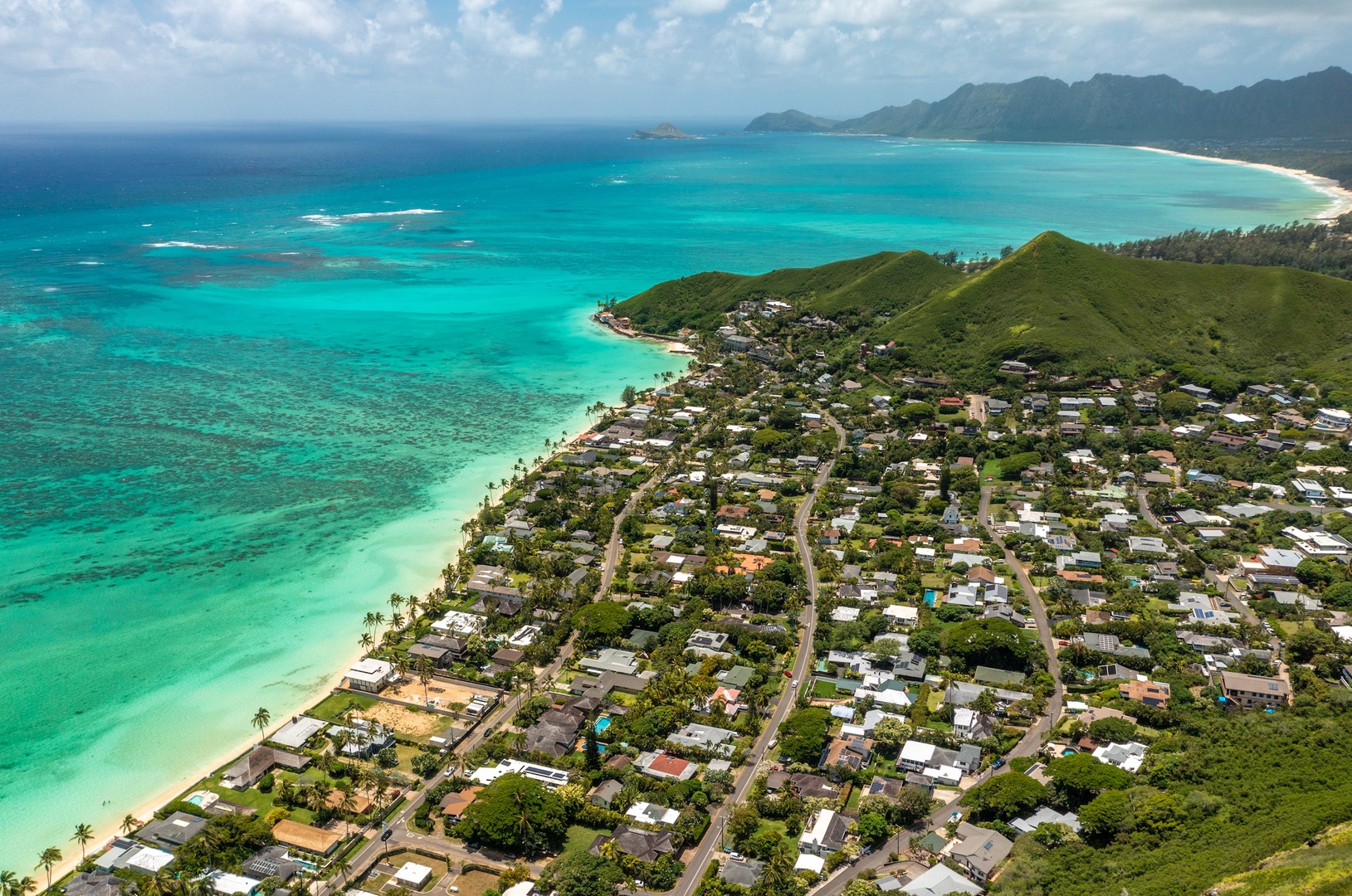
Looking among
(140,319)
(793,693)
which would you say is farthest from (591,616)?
(140,319)

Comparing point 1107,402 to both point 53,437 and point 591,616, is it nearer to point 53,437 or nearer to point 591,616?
point 591,616

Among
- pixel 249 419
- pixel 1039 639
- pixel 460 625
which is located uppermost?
pixel 249 419

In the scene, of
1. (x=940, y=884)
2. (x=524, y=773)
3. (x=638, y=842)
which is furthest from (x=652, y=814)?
(x=940, y=884)

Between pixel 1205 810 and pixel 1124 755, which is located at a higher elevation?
pixel 1205 810

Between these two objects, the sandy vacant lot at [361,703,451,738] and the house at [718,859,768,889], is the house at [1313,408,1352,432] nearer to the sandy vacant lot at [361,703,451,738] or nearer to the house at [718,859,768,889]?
the house at [718,859,768,889]

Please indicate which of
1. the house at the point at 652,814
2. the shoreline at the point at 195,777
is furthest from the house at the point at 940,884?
the shoreline at the point at 195,777

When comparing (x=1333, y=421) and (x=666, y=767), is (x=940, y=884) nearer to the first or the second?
(x=666, y=767)

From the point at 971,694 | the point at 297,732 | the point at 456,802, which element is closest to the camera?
the point at 456,802
